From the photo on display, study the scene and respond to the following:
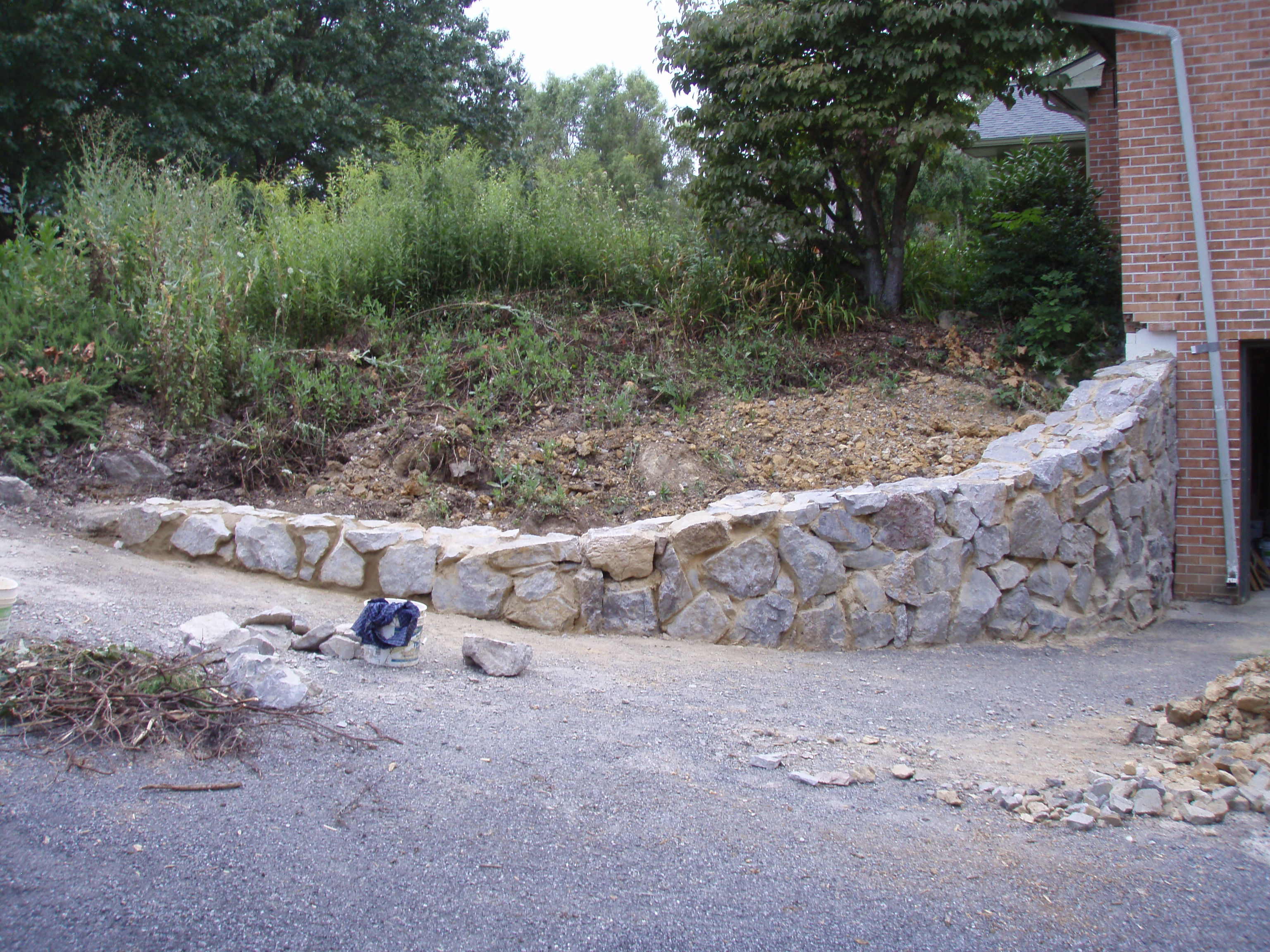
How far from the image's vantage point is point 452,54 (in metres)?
20.2

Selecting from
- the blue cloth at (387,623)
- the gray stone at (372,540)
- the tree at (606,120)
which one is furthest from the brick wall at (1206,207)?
the tree at (606,120)

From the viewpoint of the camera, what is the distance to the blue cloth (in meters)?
3.97

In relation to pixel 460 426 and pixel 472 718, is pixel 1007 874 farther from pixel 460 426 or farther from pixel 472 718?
pixel 460 426

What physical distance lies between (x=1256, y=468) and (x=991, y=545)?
675 centimetres

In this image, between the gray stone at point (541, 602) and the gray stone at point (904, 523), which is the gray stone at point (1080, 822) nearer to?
the gray stone at point (904, 523)

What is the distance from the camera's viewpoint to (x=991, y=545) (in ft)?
18.0

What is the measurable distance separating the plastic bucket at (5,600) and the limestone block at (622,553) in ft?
9.03

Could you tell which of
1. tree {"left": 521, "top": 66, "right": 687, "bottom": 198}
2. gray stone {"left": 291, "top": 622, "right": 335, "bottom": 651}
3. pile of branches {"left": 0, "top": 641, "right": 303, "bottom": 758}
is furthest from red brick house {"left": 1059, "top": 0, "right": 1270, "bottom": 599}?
tree {"left": 521, "top": 66, "right": 687, "bottom": 198}

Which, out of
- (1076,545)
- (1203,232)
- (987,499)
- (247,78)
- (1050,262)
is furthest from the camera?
(247,78)

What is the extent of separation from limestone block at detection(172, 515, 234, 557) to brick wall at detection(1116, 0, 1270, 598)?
703cm

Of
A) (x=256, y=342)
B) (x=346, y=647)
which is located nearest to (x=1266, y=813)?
(x=346, y=647)

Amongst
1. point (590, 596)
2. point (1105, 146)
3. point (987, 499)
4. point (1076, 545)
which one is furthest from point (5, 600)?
point (1105, 146)

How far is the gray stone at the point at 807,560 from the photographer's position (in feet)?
16.9

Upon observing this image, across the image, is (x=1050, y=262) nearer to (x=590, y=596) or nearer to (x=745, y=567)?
(x=745, y=567)
